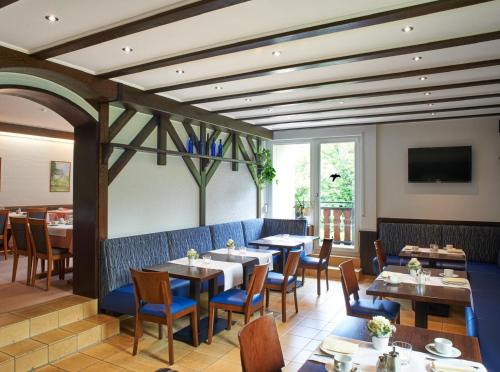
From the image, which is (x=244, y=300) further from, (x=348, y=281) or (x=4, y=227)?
(x=4, y=227)

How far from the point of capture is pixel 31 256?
16.0ft

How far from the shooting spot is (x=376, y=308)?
344cm

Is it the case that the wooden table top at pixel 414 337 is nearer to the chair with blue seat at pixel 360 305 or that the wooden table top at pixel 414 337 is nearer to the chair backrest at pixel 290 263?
the chair with blue seat at pixel 360 305

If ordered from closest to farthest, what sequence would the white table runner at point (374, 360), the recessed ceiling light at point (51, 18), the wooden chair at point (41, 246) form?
the white table runner at point (374, 360)
the recessed ceiling light at point (51, 18)
the wooden chair at point (41, 246)

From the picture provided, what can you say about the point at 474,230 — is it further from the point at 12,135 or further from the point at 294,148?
the point at 12,135

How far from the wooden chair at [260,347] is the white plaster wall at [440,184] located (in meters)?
5.28

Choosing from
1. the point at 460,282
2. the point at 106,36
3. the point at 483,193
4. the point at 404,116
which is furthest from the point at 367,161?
the point at 106,36

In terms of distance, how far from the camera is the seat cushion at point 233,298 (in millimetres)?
3736

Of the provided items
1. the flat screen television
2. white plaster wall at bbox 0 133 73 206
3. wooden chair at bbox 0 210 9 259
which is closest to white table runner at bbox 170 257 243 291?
the flat screen television

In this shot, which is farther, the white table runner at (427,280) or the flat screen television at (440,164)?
the flat screen television at (440,164)

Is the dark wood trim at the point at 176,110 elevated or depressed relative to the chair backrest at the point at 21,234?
elevated

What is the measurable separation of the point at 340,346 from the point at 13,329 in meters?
2.93

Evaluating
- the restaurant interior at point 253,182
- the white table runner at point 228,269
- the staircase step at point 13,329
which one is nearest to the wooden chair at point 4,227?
the restaurant interior at point 253,182

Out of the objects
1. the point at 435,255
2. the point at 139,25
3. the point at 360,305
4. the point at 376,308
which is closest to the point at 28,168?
the point at 139,25
